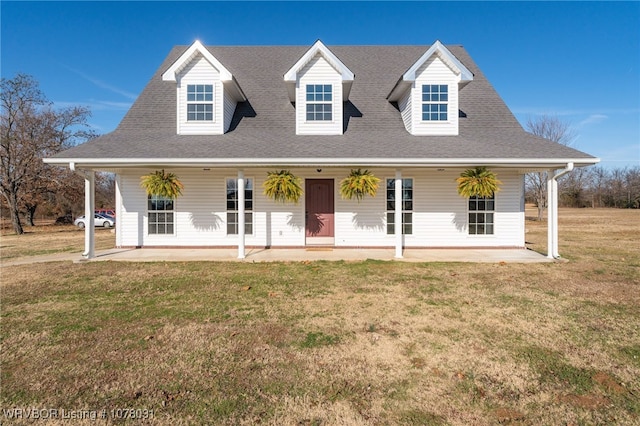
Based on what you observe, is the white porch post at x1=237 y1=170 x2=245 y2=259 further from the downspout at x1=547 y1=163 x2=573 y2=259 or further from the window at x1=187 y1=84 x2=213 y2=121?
the downspout at x1=547 y1=163 x2=573 y2=259

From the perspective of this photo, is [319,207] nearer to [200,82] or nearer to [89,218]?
[200,82]

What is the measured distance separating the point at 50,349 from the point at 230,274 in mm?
3853

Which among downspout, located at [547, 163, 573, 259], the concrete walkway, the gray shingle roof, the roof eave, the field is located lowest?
the field

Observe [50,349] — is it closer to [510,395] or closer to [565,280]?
[510,395]

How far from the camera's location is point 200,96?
35.5 feet

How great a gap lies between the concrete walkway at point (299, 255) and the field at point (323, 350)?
6.94ft

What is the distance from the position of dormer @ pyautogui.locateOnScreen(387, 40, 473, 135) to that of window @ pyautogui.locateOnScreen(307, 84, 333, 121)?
8.88 feet

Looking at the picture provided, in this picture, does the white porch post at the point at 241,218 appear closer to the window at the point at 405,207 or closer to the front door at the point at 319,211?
the front door at the point at 319,211

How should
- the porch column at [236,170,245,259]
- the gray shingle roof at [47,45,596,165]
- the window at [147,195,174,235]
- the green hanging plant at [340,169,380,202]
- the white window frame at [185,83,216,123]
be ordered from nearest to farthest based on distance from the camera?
the gray shingle roof at [47,45,596,165] < the porch column at [236,170,245,259] < the green hanging plant at [340,169,380,202] < the white window frame at [185,83,216,123] < the window at [147,195,174,235]

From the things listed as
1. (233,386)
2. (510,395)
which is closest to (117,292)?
(233,386)

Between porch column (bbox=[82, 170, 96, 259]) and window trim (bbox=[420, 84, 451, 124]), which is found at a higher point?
window trim (bbox=[420, 84, 451, 124])

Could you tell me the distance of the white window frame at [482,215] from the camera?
35.7 ft

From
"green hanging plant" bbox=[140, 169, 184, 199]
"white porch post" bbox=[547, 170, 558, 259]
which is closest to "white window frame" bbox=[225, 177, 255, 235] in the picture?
"green hanging plant" bbox=[140, 169, 184, 199]

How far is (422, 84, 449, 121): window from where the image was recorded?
1077 centimetres
